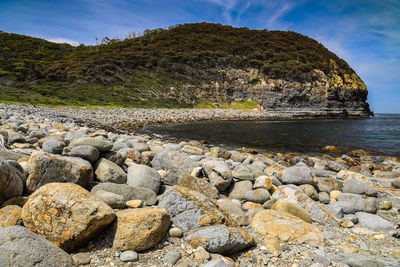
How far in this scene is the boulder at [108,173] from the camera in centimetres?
404

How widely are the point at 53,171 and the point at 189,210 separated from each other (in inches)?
82.9

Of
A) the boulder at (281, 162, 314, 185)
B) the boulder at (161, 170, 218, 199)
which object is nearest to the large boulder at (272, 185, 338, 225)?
the boulder at (281, 162, 314, 185)

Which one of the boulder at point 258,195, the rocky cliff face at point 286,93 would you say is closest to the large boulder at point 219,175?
the boulder at point 258,195

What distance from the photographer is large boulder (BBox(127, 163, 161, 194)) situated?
4.17 m

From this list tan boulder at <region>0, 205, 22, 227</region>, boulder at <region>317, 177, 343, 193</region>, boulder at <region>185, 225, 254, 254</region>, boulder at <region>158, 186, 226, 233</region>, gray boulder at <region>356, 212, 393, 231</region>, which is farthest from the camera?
boulder at <region>317, 177, 343, 193</region>

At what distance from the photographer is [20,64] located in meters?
47.4

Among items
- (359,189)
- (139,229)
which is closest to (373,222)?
(359,189)

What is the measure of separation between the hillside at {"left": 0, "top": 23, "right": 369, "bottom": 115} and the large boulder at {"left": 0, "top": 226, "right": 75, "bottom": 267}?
3603 cm

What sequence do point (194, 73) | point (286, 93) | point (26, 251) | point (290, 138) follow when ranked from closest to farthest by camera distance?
point (26, 251) < point (290, 138) < point (194, 73) < point (286, 93)

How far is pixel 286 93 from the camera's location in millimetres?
56594

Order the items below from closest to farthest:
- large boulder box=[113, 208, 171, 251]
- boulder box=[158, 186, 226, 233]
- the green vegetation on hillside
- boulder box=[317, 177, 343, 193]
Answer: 1. large boulder box=[113, 208, 171, 251]
2. boulder box=[158, 186, 226, 233]
3. boulder box=[317, 177, 343, 193]
4. the green vegetation on hillside

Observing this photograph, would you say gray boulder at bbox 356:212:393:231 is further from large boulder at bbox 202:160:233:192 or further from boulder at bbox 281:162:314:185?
large boulder at bbox 202:160:233:192

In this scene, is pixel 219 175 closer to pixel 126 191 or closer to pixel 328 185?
pixel 126 191

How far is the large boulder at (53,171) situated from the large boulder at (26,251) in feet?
4.05
